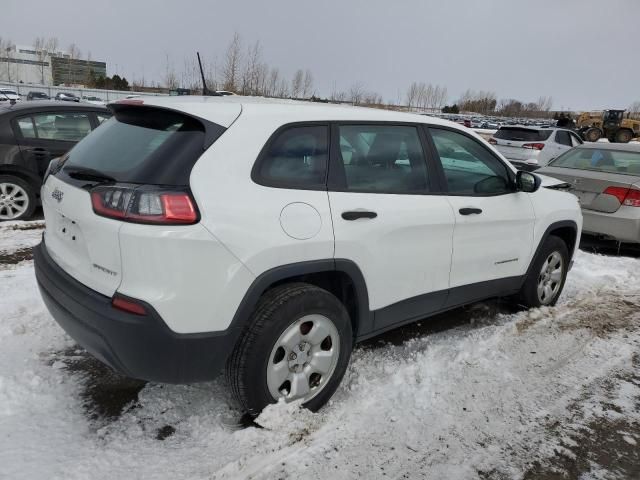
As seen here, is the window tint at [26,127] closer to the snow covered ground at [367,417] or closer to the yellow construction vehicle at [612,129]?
the snow covered ground at [367,417]

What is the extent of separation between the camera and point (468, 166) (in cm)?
381

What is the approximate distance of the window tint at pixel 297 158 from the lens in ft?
8.61

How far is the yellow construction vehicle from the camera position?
32.6 meters

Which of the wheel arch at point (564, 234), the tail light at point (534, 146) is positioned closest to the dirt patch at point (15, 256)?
the wheel arch at point (564, 234)

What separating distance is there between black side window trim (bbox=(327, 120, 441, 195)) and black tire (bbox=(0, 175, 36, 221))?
18.1ft

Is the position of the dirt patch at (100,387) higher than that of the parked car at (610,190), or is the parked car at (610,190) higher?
the parked car at (610,190)

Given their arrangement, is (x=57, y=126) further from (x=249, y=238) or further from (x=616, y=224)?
(x=616, y=224)

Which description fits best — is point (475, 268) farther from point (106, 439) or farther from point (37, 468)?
point (37, 468)

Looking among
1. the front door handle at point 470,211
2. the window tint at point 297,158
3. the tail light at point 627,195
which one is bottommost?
the tail light at point 627,195

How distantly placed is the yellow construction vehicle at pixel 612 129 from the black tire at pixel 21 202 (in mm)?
33061

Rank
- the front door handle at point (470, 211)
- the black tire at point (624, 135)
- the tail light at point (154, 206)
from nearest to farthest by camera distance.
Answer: the tail light at point (154, 206) < the front door handle at point (470, 211) < the black tire at point (624, 135)

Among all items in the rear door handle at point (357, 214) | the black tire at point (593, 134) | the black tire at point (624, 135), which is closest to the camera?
the rear door handle at point (357, 214)

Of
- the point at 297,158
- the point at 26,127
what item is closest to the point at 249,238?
the point at 297,158

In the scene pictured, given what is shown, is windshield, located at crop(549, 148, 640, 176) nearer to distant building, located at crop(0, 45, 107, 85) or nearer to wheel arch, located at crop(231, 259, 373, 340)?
wheel arch, located at crop(231, 259, 373, 340)
